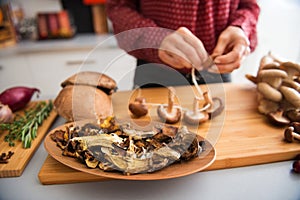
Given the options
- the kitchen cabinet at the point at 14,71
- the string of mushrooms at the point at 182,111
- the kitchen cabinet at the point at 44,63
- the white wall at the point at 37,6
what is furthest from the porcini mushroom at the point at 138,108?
the white wall at the point at 37,6

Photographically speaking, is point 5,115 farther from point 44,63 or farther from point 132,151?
point 44,63

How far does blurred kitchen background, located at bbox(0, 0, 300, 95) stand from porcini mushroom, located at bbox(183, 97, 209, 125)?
881mm

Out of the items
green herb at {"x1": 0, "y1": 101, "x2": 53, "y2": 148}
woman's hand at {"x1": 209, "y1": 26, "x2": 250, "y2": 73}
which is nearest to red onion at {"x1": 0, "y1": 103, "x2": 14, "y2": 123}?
green herb at {"x1": 0, "y1": 101, "x2": 53, "y2": 148}

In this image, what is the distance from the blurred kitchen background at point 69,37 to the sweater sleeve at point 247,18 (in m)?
0.82

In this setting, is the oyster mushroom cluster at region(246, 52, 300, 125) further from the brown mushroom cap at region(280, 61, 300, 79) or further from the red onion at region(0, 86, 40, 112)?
the red onion at region(0, 86, 40, 112)

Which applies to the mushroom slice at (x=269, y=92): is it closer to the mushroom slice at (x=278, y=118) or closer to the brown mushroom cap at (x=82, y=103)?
the mushroom slice at (x=278, y=118)

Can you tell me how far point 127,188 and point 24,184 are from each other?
0.18 m

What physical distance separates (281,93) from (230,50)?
0.16m

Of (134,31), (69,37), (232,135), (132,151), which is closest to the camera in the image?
(132,151)

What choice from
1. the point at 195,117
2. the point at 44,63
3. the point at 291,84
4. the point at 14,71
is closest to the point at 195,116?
the point at 195,117

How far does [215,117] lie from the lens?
612 millimetres

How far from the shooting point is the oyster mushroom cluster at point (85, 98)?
565 millimetres

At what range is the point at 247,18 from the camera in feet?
2.24

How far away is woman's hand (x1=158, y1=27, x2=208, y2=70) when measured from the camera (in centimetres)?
55
